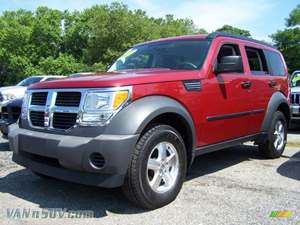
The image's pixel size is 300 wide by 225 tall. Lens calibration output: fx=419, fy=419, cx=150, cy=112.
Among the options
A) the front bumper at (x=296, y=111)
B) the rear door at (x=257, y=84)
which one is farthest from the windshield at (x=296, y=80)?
the rear door at (x=257, y=84)

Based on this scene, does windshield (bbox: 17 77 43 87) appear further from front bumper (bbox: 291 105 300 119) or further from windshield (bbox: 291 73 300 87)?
front bumper (bbox: 291 105 300 119)

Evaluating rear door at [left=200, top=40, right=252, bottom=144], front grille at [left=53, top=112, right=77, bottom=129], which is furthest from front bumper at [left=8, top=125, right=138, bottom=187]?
rear door at [left=200, top=40, right=252, bottom=144]

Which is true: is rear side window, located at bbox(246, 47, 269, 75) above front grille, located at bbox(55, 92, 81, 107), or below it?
above

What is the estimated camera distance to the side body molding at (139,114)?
13.0ft

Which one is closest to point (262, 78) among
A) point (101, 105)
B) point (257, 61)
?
point (257, 61)

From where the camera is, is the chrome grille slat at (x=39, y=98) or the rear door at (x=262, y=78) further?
the rear door at (x=262, y=78)

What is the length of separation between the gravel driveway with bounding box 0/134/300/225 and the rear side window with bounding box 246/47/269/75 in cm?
145

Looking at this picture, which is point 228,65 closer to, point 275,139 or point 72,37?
point 275,139

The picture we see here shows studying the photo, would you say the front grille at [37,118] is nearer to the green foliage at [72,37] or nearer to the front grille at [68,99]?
the front grille at [68,99]

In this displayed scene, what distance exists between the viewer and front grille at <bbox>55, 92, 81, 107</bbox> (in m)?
4.17

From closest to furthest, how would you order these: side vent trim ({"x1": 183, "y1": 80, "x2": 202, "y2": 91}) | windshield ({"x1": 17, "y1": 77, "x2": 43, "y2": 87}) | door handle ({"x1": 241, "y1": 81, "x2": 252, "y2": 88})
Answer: side vent trim ({"x1": 183, "y1": 80, "x2": 202, "y2": 91}) → door handle ({"x1": 241, "y1": 81, "x2": 252, "y2": 88}) → windshield ({"x1": 17, "y1": 77, "x2": 43, "y2": 87})

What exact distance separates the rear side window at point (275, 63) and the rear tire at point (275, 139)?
2.26 ft

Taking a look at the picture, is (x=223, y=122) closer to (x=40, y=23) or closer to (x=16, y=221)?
(x=16, y=221)

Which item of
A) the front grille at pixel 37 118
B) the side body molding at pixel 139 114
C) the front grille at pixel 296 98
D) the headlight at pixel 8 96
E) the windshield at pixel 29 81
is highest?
the side body molding at pixel 139 114
